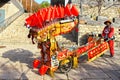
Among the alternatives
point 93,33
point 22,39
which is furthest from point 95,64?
point 22,39

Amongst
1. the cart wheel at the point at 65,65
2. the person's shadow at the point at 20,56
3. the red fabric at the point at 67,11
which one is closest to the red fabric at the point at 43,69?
the cart wheel at the point at 65,65

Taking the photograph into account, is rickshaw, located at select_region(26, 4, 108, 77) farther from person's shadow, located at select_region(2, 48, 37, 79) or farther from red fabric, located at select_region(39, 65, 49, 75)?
person's shadow, located at select_region(2, 48, 37, 79)

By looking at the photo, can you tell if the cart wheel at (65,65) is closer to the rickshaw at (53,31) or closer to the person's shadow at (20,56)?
the rickshaw at (53,31)

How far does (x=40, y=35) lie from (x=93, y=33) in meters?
6.24

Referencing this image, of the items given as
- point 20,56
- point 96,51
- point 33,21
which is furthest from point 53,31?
point 20,56

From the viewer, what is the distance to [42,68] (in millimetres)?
9219

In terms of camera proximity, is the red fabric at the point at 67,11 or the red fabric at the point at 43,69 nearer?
the red fabric at the point at 43,69

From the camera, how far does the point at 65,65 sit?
9.62 m

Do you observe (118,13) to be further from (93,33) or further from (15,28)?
(15,28)

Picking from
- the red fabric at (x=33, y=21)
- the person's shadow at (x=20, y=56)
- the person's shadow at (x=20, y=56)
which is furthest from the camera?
the person's shadow at (x=20, y=56)

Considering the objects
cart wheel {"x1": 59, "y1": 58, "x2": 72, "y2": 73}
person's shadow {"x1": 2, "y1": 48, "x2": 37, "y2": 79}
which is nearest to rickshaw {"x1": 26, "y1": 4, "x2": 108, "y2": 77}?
cart wheel {"x1": 59, "y1": 58, "x2": 72, "y2": 73}

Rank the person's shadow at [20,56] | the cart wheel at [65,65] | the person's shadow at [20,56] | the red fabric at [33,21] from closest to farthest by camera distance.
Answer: the red fabric at [33,21] → the cart wheel at [65,65] → the person's shadow at [20,56] → the person's shadow at [20,56]

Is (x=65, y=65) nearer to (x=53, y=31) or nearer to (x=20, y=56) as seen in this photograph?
(x=53, y=31)

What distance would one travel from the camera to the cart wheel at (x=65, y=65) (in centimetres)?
951
